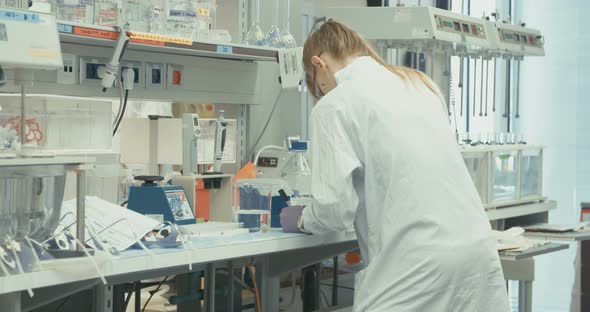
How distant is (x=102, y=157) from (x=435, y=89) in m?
1.29

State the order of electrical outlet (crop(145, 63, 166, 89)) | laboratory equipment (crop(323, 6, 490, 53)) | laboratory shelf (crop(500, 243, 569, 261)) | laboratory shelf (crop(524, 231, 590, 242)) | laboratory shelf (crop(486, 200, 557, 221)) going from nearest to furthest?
laboratory shelf (crop(500, 243, 569, 261)) < electrical outlet (crop(145, 63, 166, 89)) < laboratory equipment (crop(323, 6, 490, 53)) < laboratory shelf (crop(524, 231, 590, 242)) < laboratory shelf (crop(486, 200, 557, 221))

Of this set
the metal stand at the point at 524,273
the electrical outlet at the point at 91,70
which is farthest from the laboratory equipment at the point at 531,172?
the electrical outlet at the point at 91,70

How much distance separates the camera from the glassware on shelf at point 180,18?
295 cm

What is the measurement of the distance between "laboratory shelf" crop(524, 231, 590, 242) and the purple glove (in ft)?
5.22

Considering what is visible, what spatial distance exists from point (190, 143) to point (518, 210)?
1.91 meters

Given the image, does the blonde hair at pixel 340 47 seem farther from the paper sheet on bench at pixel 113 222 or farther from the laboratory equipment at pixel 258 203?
the paper sheet on bench at pixel 113 222

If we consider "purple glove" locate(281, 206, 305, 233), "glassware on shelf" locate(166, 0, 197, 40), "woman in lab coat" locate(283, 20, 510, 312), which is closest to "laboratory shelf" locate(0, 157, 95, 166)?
"woman in lab coat" locate(283, 20, 510, 312)

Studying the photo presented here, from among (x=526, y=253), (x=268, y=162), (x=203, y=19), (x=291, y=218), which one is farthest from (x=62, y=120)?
(x=526, y=253)

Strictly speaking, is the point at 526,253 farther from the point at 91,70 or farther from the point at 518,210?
the point at 91,70

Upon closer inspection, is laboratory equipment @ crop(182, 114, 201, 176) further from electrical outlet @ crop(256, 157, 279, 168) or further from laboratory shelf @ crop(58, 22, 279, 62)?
electrical outlet @ crop(256, 157, 279, 168)

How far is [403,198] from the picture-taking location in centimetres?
219

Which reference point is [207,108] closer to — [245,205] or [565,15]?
[245,205]

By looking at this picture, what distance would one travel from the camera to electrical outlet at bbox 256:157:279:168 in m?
3.43

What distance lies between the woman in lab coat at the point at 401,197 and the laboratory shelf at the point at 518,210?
1660 millimetres
